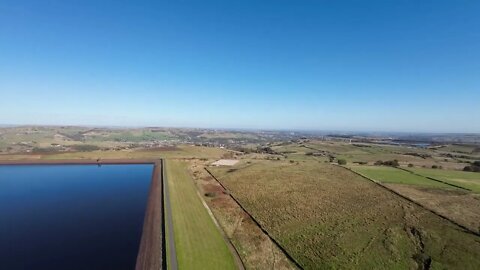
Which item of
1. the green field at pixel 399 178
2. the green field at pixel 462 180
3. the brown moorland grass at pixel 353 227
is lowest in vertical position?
the brown moorland grass at pixel 353 227

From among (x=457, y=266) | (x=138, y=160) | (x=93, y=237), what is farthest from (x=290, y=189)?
(x=138, y=160)

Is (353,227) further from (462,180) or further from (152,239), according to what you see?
(462,180)

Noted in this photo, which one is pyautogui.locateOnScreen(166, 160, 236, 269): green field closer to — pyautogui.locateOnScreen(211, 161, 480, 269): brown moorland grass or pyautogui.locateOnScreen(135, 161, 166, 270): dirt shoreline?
pyautogui.locateOnScreen(135, 161, 166, 270): dirt shoreline

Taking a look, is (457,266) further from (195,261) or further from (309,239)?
(195,261)

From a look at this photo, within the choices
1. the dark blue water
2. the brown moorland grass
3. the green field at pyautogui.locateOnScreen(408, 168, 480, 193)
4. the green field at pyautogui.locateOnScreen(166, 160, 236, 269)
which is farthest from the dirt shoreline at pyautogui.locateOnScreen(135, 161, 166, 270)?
the green field at pyautogui.locateOnScreen(408, 168, 480, 193)

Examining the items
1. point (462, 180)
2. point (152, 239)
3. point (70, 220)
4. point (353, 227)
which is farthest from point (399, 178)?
point (70, 220)

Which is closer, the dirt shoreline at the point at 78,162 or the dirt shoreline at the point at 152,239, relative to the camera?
the dirt shoreline at the point at 152,239

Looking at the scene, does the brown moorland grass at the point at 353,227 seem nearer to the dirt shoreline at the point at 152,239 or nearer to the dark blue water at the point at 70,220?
the dirt shoreline at the point at 152,239

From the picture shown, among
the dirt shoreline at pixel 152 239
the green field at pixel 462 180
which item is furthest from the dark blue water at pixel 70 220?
the green field at pixel 462 180
